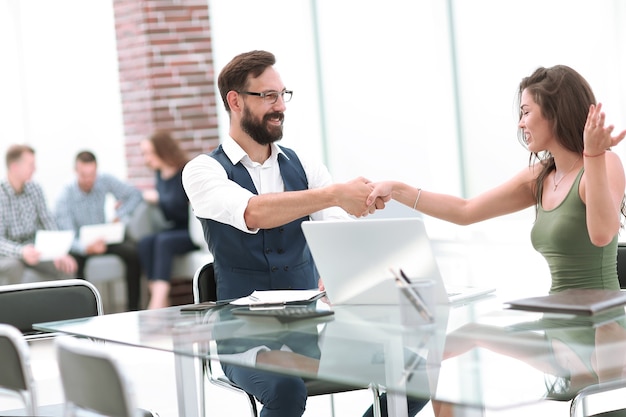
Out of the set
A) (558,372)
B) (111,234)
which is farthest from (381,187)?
(111,234)

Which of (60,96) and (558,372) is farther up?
(60,96)

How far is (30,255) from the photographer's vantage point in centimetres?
695

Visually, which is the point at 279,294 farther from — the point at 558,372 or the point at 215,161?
the point at 558,372

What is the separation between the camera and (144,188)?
7.60m

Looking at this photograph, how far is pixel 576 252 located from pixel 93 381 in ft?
4.95

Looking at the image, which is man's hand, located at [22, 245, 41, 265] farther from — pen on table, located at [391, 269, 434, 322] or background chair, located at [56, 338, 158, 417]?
pen on table, located at [391, 269, 434, 322]

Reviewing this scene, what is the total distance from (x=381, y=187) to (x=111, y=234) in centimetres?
459

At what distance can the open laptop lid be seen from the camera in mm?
2322

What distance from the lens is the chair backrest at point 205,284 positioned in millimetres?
3186

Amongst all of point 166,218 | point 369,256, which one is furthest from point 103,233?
point 369,256

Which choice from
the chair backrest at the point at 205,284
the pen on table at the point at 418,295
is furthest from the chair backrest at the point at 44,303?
the pen on table at the point at 418,295

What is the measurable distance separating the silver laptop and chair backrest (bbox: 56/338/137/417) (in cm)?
74

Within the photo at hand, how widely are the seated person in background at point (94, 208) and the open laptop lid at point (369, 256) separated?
16.5ft

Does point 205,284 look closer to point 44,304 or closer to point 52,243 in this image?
point 44,304
